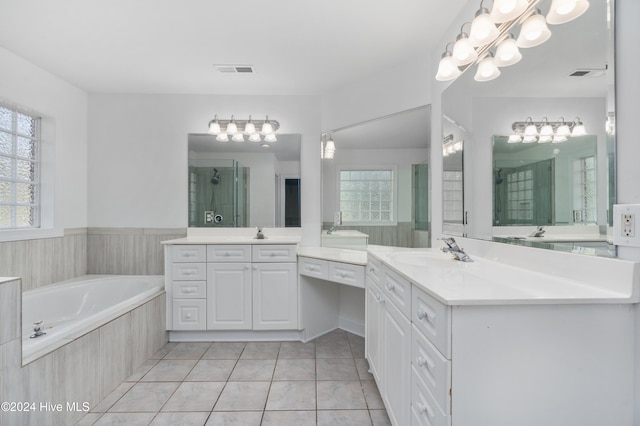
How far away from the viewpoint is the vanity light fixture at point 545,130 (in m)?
1.09

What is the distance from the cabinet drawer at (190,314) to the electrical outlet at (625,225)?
8.61 ft

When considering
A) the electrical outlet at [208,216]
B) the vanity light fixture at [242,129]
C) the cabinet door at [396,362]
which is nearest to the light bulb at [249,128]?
the vanity light fixture at [242,129]

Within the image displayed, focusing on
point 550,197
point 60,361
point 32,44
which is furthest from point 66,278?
point 550,197

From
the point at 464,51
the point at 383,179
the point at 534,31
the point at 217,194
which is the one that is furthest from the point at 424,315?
the point at 217,194

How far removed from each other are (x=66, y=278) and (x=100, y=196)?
32.4 inches

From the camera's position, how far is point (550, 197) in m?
1.20

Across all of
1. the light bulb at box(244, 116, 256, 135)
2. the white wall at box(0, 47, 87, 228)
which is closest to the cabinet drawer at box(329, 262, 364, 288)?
the light bulb at box(244, 116, 256, 135)

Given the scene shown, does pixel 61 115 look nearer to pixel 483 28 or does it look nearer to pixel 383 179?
pixel 383 179

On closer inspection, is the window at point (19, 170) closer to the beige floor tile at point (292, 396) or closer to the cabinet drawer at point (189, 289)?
the cabinet drawer at point (189, 289)

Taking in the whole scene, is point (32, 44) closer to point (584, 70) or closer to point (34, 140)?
point (34, 140)

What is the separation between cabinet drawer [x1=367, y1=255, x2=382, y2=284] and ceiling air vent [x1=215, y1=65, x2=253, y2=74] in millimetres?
1866

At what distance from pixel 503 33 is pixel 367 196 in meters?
1.49

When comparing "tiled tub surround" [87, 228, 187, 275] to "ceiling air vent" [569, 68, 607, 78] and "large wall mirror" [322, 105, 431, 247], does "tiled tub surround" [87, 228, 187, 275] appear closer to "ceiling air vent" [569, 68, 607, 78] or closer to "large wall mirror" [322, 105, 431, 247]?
"large wall mirror" [322, 105, 431, 247]

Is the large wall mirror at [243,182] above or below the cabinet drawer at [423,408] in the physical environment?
above
